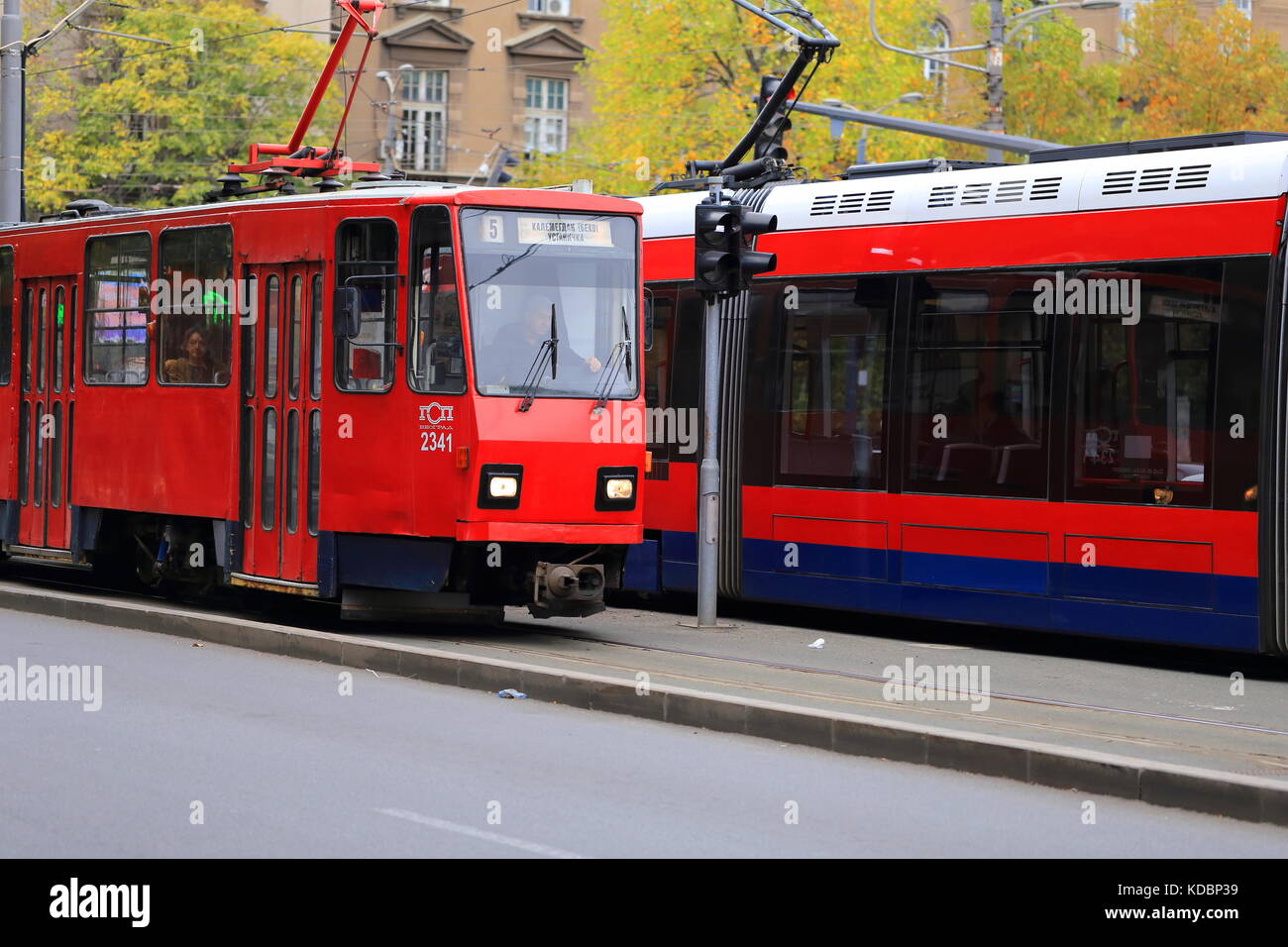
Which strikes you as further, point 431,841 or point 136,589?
point 136,589

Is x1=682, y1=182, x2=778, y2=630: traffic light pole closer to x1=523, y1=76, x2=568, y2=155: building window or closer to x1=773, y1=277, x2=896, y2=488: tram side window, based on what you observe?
x1=773, y1=277, x2=896, y2=488: tram side window

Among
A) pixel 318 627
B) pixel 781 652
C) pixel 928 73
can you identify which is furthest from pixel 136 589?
pixel 928 73

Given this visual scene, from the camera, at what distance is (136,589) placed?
17422mm

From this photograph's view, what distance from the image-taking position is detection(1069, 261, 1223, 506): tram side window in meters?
12.7

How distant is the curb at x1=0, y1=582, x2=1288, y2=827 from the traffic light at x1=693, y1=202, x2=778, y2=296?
12.6 feet

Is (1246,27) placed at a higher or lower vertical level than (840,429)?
higher

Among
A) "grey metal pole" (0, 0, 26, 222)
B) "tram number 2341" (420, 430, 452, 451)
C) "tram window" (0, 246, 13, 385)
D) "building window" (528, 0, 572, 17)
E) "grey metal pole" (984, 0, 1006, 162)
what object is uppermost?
"building window" (528, 0, 572, 17)

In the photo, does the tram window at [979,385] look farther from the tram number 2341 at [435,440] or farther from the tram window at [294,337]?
the tram window at [294,337]

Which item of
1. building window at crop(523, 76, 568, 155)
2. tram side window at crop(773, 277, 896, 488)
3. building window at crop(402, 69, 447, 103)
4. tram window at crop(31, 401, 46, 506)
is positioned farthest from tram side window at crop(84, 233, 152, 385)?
building window at crop(523, 76, 568, 155)

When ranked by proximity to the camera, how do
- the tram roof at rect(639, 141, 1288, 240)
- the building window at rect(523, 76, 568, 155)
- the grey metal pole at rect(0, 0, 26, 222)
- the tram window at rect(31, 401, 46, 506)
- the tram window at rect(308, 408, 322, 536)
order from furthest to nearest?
the building window at rect(523, 76, 568, 155) → the grey metal pole at rect(0, 0, 26, 222) → the tram window at rect(31, 401, 46, 506) → the tram window at rect(308, 408, 322, 536) → the tram roof at rect(639, 141, 1288, 240)

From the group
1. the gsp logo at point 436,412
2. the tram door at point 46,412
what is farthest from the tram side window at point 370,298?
the tram door at point 46,412

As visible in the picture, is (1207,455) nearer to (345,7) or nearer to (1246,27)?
(345,7)
